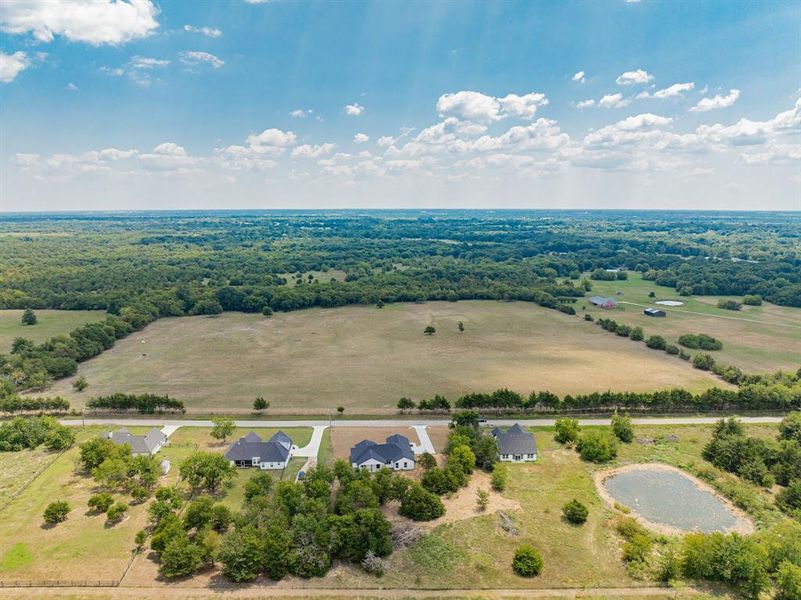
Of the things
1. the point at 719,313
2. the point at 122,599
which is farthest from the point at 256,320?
the point at 719,313

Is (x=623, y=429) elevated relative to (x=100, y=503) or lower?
elevated

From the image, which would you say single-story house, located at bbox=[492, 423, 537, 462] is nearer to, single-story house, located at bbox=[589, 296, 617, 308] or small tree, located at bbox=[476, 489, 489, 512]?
small tree, located at bbox=[476, 489, 489, 512]

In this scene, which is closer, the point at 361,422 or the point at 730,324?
the point at 361,422

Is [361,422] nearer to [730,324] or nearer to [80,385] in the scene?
[80,385]

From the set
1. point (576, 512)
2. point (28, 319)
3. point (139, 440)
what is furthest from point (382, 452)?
point (28, 319)

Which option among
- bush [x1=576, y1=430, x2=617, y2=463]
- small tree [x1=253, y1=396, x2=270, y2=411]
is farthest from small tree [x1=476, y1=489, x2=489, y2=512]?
small tree [x1=253, y1=396, x2=270, y2=411]

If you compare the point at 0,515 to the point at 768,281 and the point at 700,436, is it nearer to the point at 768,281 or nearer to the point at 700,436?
the point at 700,436
